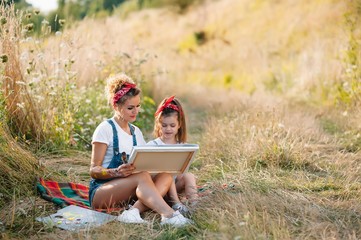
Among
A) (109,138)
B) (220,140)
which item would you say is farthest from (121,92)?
(220,140)

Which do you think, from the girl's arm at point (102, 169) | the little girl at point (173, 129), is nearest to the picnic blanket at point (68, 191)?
the little girl at point (173, 129)

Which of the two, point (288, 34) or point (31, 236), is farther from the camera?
point (288, 34)

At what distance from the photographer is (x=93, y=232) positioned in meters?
3.85

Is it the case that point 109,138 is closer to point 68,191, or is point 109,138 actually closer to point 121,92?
point 121,92

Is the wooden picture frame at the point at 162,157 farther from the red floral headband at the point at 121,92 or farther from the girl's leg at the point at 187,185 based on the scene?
the red floral headband at the point at 121,92

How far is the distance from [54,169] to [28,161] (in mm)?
474

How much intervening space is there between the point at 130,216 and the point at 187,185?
668 mm

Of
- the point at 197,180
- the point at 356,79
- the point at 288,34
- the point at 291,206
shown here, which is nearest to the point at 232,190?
the point at 291,206

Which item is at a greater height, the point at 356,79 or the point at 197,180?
the point at 356,79

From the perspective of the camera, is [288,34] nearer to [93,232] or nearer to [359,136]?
[359,136]

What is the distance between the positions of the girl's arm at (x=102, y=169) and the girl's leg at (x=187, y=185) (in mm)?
617

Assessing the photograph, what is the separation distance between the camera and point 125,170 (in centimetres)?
407

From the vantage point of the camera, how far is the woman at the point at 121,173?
13.4 ft

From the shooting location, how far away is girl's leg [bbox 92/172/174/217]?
408cm
